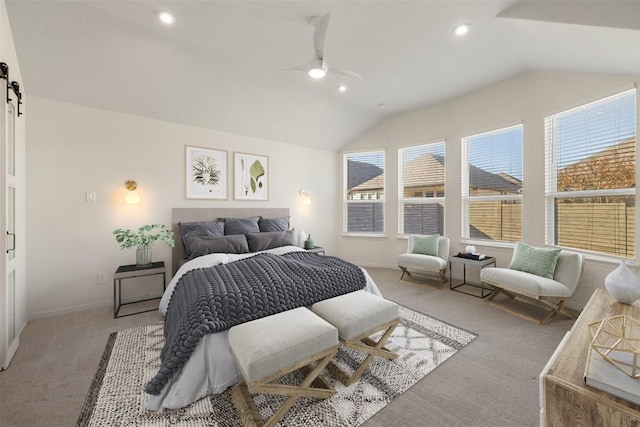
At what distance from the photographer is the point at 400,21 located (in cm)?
240

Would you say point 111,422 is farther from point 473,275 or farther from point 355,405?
point 473,275

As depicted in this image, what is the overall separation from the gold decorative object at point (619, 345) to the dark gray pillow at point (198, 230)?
A: 3.73 meters

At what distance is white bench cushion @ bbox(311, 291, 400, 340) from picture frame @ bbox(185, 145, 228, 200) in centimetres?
277

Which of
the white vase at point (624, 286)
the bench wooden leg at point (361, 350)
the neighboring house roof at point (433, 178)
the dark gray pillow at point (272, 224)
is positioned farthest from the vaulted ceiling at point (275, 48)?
the bench wooden leg at point (361, 350)

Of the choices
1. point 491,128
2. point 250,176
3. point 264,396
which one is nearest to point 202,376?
point 264,396

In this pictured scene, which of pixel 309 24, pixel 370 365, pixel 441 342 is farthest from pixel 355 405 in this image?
pixel 309 24

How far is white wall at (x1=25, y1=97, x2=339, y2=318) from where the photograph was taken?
115 inches

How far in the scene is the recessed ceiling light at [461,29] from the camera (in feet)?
8.07

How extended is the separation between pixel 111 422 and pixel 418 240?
164 inches

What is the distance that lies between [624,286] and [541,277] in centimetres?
135

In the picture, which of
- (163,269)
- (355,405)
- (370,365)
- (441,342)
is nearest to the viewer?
(355,405)

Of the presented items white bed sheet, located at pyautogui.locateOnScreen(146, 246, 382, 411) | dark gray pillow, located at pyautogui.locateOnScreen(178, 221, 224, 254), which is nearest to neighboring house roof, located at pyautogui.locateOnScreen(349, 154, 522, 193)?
dark gray pillow, located at pyautogui.locateOnScreen(178, 221, 224, 254)

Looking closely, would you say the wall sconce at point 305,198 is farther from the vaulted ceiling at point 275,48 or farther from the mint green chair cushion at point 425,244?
the mint green chair cushion at point 425,244

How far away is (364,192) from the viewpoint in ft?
17.8
